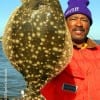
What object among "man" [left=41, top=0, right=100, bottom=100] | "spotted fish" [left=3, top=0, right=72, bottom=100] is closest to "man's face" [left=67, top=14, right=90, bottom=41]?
"man" [left=41, top=0, right=100, bottom=100]

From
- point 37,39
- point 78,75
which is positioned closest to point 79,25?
point 78,75

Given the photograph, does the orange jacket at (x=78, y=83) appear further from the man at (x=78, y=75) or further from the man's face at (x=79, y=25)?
the man's face at (x=79, y=25)

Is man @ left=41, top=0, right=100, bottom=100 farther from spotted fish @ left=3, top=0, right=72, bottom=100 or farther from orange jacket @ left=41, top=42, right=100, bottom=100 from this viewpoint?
spotted fish @ left=3, top=0, right=72, bottom=100

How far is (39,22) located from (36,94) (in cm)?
59

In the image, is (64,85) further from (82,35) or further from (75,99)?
(82,35)

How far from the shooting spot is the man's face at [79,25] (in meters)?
4.83

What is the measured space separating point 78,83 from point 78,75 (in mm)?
87

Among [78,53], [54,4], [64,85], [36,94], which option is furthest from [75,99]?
[54,4]

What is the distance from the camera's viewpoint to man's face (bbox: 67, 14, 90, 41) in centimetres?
483

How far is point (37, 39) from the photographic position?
Answer: 3.58 metres

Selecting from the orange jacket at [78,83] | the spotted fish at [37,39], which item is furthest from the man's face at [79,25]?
the spotted fish at [37,39]

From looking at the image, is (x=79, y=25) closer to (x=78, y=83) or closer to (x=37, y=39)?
(x=78, y=83)

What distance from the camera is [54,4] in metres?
3.63

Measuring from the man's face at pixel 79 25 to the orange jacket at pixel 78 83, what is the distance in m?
0.27
